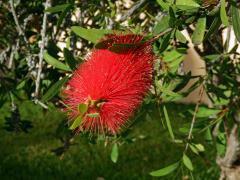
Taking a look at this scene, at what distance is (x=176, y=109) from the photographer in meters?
9.69

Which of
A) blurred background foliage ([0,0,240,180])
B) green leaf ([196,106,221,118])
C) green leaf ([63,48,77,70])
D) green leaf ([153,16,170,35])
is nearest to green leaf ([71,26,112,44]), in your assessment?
blurred background foliage ([0,0,240,180])

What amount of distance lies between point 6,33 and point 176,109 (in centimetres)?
719

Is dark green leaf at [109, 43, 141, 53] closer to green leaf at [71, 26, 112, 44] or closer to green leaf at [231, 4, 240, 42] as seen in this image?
green leaf at [71, 26, 112, 44]

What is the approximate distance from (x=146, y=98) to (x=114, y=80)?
0.98 m

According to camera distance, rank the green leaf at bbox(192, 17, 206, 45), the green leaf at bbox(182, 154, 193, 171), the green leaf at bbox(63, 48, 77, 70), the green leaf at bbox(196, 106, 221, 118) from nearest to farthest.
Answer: the green leaf at bbox(192, 17, 206, 45)
the green leaf at bbox(63, 48, 77, 70)
the green leaf at bbox(182, 154, 193, 171)
the green leaf at bbox(196, 106, 221, 118)

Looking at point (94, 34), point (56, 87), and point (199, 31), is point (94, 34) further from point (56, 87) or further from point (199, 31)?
point (56, 87)

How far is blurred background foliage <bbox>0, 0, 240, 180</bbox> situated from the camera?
4.53ft

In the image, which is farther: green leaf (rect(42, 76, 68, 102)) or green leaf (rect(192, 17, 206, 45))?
green leaf (rect(42, 76, 68, 102))

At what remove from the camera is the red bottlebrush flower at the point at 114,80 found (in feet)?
3.43

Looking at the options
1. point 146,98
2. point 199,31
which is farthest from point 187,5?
point 146,98

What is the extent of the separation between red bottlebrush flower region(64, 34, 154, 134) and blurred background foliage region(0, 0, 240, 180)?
0.10m

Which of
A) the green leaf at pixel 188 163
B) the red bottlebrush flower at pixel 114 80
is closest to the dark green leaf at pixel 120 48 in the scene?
the red bottlebrush flower at pixel 114 80

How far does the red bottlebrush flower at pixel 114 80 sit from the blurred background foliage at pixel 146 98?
0.10 meters

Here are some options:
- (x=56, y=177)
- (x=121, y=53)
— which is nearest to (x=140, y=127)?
(x=56, y=177)
